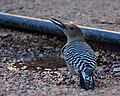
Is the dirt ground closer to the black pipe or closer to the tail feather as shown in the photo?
the tail feather

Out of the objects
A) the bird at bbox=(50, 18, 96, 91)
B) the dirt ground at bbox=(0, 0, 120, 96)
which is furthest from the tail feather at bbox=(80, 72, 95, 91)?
the dirt ground at bbox=(0, 0, 120, 96)

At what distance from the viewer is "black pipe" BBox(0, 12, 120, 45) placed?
266 inches

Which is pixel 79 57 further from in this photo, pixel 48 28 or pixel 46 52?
pixel 48 28

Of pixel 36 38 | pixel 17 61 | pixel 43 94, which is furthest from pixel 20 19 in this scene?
pixel 43 94

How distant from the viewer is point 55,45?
7.35 meters

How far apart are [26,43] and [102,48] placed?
132cm

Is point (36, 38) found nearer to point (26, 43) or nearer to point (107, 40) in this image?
point (26, 43)

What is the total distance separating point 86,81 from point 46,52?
5.88 feet

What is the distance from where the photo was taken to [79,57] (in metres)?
5.71

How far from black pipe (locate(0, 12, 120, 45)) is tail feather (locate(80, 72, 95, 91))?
1.35 metres

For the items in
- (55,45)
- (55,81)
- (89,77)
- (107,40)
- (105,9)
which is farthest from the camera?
(105,9)

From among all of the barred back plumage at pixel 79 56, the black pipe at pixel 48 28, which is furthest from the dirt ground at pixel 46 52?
the barred back plumage at pixel 79 56

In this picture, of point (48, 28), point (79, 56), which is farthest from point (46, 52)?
point (79, 56)

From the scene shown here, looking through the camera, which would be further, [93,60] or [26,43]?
[26,43]
